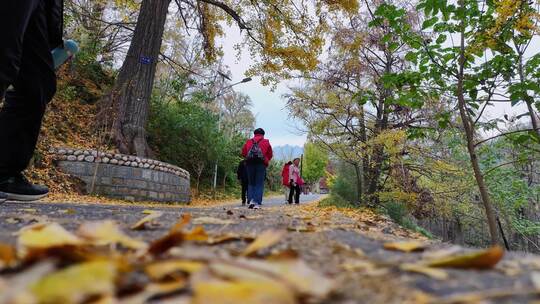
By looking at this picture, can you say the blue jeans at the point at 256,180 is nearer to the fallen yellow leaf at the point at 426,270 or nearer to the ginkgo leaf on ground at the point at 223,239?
the ginkgo leaf on ground at the point at 223,239

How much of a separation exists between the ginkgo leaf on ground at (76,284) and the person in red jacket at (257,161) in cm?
612

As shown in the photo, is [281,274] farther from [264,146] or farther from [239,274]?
[264,146]

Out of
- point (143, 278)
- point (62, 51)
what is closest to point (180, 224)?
point (143, 278)

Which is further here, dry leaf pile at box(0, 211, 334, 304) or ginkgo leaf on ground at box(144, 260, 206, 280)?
ginkgo leaf on ground at box(144, 260, 206, 280)

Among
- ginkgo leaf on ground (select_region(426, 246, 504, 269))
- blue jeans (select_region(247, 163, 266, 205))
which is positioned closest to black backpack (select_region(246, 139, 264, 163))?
blue jeans (select_region(247, 163, 266, 205))

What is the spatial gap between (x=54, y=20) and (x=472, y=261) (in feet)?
9.04

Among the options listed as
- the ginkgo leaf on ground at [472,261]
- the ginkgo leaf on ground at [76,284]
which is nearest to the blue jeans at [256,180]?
the ginkgo leaf on ground at [472,261]

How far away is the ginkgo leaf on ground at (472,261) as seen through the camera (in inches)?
35.0

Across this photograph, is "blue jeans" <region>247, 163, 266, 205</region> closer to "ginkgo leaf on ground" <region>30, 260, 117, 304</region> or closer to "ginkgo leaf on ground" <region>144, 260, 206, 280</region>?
"ginkgo leaf on ground" <region>144, 260, 206, 280</region>

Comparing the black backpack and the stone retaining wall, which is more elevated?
the black backpack

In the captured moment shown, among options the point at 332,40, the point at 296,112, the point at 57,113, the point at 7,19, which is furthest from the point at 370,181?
the point at 7,19

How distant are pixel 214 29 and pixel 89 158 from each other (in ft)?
25.4

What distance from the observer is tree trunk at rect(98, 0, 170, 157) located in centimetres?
952

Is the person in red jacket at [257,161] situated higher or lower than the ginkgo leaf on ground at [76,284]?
higher
